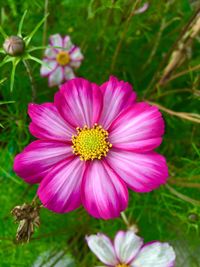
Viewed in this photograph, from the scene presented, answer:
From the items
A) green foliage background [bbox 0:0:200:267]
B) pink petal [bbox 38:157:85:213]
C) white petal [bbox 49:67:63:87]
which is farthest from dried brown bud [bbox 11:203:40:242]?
white petal [bbox 49:67:63:87]

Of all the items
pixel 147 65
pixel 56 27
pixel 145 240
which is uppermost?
pixel 56 27

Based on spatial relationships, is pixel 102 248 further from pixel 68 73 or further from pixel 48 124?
pixel 68 73

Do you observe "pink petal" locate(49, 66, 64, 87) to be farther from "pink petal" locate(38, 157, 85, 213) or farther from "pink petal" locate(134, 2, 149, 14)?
"pink petal" locate(38, 157, 85, 213)

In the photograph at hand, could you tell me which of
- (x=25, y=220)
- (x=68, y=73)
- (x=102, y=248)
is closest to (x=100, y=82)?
(x=68, y=73)

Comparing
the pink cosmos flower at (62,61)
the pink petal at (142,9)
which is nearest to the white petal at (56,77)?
the pink cosmos flower at (62,61)

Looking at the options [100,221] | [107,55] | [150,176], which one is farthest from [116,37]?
[150,176]

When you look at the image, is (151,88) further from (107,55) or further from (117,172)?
(117,172)
